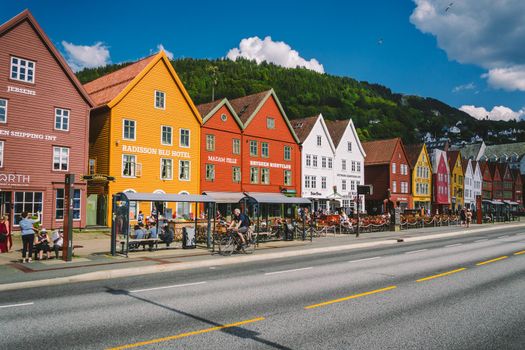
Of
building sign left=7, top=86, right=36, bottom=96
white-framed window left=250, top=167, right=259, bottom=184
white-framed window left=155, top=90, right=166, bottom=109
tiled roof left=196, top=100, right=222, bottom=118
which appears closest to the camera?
building sign left=7, top=86, right=36, bottom=96

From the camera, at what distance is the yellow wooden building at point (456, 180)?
7856 centimetres

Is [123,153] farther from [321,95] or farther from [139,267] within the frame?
[321,95]

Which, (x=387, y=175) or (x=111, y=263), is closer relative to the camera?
(x=111, y=263)

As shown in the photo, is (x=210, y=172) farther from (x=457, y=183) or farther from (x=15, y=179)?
(x=457, y=183)

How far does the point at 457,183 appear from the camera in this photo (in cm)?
8075

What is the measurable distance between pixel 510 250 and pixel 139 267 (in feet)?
57.5

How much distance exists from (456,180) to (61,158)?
70.6m

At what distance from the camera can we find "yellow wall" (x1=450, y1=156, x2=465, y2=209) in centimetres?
7900

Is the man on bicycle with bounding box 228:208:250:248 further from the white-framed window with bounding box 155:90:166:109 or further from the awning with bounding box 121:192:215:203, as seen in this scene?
the white-framed window with bounding box 155:90:166:109

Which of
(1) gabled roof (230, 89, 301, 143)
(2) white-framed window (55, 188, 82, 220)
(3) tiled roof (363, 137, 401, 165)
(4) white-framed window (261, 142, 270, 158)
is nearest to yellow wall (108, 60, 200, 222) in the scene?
(2) white-framed window (55, 188, 82, 220)

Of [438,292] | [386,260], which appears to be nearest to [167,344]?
[438,292]

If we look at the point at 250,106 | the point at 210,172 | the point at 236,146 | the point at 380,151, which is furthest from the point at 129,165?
the point at 380,151

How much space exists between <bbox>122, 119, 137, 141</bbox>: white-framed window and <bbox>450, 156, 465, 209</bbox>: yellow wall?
6215cm

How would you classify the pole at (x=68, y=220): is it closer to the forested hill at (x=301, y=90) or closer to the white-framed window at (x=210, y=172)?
the white-framed window at (x=210, y=172)
